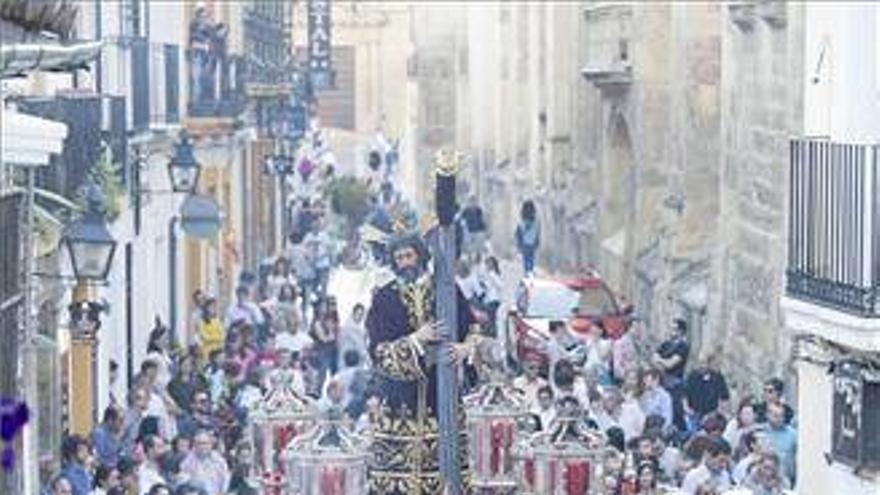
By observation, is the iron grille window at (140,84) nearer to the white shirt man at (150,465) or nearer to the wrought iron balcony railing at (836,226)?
the white shirt man at (150,465)

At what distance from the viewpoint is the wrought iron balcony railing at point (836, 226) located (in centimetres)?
1542

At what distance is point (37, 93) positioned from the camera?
65.8ft

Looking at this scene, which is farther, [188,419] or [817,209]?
[188,419]

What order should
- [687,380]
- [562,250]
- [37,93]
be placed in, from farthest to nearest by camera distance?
[562,250], [687,380], [37,93]

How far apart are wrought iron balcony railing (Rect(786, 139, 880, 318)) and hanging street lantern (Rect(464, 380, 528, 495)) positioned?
152cm

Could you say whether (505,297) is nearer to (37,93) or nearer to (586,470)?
(37,93)

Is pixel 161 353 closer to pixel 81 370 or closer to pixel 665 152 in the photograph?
pixel 81 370

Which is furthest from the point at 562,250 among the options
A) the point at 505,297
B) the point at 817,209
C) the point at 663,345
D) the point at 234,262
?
the point at 817,209

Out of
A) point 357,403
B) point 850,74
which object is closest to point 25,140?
point 850,74

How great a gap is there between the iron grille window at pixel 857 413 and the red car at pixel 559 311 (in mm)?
9743

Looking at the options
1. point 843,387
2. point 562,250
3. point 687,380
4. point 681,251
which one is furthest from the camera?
point 562,250

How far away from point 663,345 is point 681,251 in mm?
6129

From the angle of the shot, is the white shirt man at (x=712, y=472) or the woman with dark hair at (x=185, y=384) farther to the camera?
the woman with dark hair at (x=185, y=384)

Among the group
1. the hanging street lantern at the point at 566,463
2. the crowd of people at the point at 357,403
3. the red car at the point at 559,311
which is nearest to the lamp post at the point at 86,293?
the crowd of people at the point at 357,403
